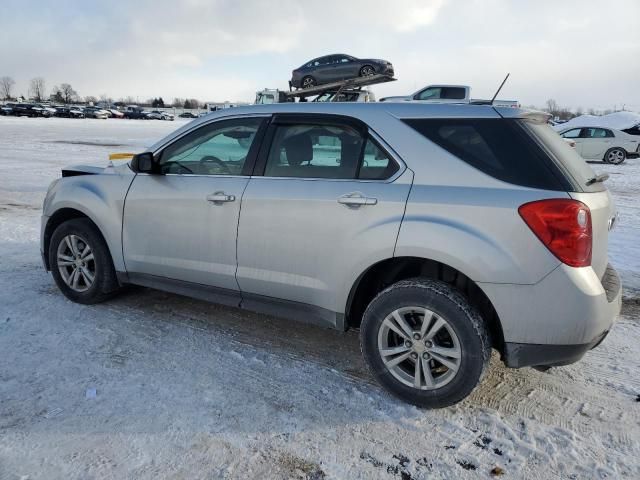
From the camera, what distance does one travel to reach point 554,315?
2.71 metres

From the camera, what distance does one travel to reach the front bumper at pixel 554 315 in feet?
8.81

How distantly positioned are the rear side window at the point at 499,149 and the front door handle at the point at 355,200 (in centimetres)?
52

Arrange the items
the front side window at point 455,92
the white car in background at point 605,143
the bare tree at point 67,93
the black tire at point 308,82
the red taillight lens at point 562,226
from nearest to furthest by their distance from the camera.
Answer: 1. the red taillight lens at point 562,226
2. the front side window at point 455,92
3. the black tire at point 308,82
4. the white car in background at point 605,143
5. the bare tree at point 67,93

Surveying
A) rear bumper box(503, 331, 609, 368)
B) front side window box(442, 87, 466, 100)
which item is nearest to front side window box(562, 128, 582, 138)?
front side window box(442, 87, 466, 100)

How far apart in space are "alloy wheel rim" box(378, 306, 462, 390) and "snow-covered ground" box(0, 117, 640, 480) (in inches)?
8.1

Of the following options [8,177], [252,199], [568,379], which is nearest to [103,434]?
[252,199]

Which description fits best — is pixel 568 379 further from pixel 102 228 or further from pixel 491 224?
pixel 102 228


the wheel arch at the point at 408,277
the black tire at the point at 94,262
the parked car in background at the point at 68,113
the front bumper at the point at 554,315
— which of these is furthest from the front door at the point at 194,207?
the parked car in background at the point at 68,113

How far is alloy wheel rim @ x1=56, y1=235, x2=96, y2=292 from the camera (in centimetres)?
440

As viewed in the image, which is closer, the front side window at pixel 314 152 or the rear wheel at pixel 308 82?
the front side window at pixel 314 152

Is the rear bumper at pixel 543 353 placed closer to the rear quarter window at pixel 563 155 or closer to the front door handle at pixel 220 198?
the rear quarter window at pixel 563 155

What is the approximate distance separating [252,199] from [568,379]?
246cm

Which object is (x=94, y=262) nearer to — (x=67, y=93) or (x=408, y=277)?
(x=408, y=277)

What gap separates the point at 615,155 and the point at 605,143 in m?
0.64
